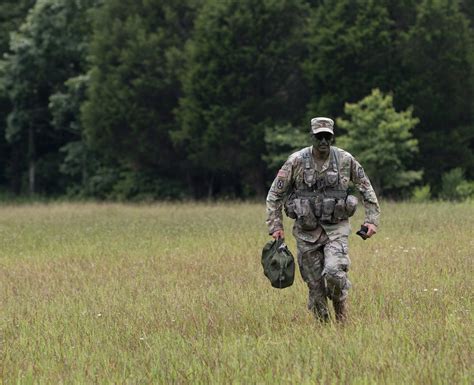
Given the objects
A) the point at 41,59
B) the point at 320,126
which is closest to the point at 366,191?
the point at 320,126

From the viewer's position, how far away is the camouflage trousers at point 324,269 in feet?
27.5

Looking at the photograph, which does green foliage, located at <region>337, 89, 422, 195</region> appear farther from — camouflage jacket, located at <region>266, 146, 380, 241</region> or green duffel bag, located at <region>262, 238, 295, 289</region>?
green duffel bag, located at <region>262, 238, 295, 289</region>

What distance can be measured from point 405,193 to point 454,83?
4739 mm

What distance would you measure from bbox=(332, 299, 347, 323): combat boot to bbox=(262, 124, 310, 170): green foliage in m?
26.8

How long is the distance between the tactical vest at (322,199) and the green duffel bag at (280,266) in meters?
0.29

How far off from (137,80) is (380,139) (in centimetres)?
→ 1160

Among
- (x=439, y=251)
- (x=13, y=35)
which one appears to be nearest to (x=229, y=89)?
(x=13, y=35)

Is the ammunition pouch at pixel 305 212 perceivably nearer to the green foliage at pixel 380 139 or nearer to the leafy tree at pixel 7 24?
the green foliage at pixel 380 139

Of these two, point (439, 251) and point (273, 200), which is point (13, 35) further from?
point (273, 200)

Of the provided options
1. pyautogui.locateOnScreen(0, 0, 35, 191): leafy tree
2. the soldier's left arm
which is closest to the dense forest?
pyautogui.locateOnScreen(0, 0, 35, 191): leafy tree

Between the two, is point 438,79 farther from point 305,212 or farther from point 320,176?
point 305,212

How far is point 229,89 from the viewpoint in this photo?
37.9m

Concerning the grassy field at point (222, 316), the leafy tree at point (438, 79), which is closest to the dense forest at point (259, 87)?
the leafy tree at point (438, 79)

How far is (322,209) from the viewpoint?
27.6ft
